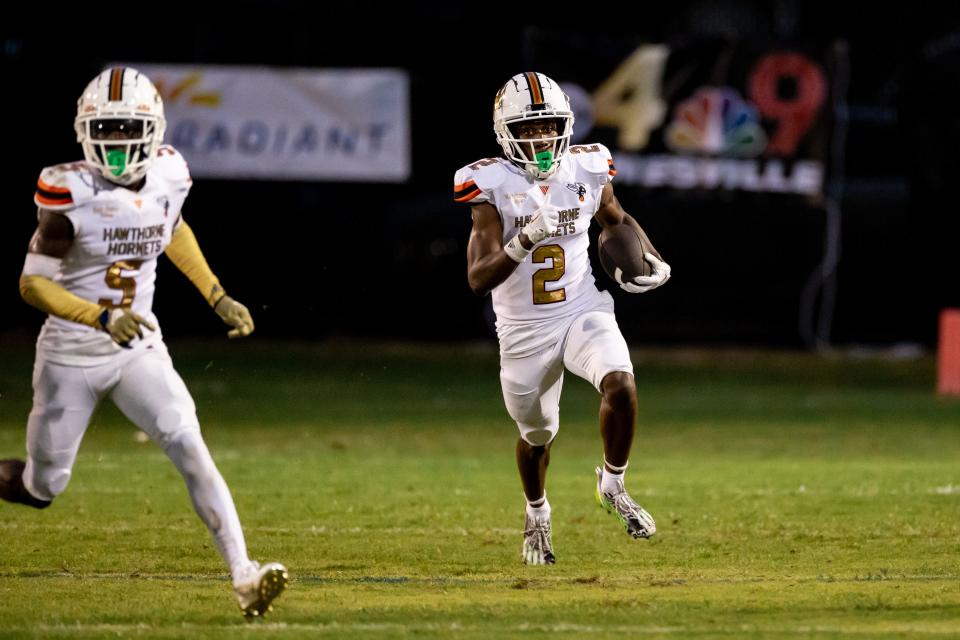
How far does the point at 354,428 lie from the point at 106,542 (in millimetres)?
4790

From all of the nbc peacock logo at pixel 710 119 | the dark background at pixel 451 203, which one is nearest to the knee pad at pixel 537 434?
the dark background at pixel 451 203

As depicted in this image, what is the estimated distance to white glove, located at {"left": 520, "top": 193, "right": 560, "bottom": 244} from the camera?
20.5 ft

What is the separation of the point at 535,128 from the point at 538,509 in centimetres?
148

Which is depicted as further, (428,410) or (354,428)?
(428,410)

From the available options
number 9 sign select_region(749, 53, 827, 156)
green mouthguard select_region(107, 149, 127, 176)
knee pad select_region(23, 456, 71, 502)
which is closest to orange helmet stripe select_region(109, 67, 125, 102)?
green mouthguard select_region(107, 149, 127, 176)

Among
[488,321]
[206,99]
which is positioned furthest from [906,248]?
[206,99]

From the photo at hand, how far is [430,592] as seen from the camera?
603 cm

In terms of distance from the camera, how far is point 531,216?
263 inches

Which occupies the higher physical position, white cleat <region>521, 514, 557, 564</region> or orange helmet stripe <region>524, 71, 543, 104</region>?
orange helmet stripe <region>524, 71, 543, 104</region>

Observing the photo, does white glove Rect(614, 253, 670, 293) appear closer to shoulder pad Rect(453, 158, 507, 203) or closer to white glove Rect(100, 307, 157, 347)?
shoulder pad Rect(453, 158, 507, 203)

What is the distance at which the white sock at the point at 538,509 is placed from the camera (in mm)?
6801

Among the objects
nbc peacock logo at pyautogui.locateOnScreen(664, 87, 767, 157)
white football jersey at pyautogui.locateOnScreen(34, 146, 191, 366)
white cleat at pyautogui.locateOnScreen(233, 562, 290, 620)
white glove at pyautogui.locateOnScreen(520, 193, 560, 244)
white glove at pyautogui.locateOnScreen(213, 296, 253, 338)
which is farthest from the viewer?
nbc peacock logo at pyautogui.locateOnScreen(664, 87, 767, 157)

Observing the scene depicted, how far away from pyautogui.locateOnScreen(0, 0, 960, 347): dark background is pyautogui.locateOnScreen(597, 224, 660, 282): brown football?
8381mm

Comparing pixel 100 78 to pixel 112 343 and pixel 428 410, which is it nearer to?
pixel 112 343
